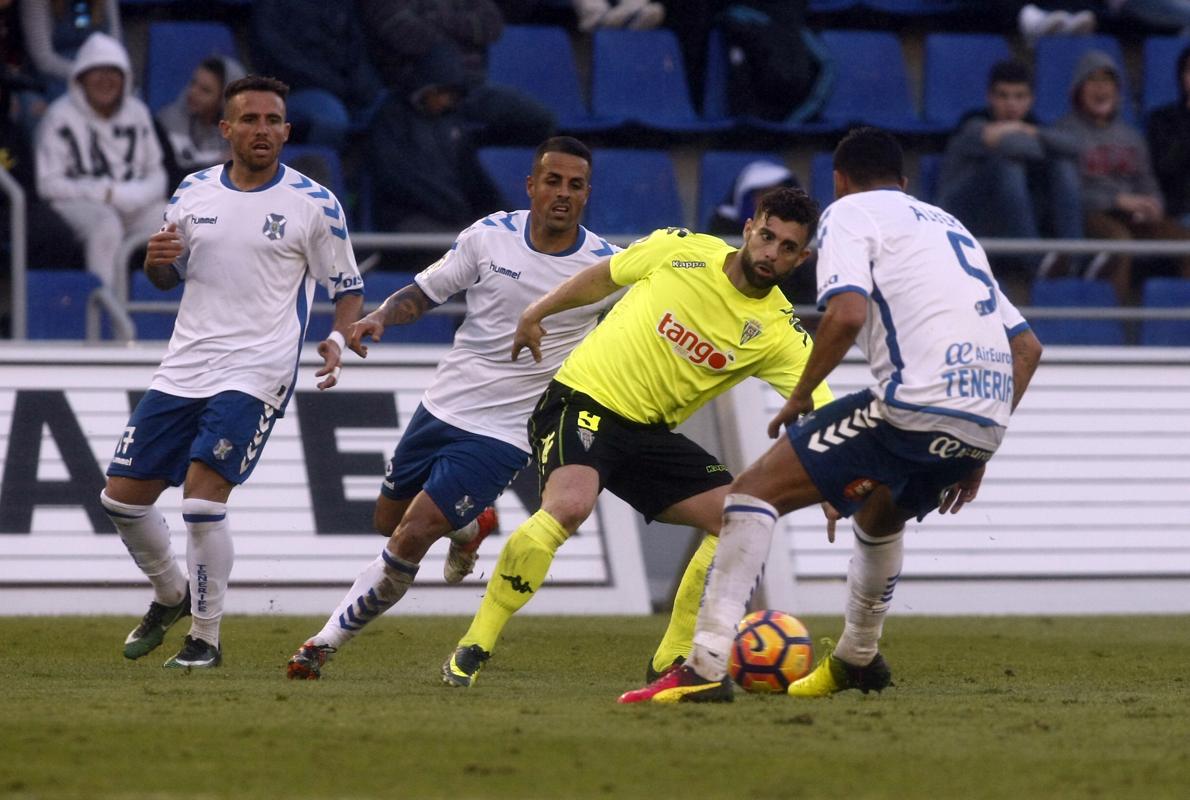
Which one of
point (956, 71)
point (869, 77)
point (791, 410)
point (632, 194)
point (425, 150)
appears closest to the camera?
point (791, 410)

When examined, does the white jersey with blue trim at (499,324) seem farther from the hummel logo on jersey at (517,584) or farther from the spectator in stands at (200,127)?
the spectator in stands at (200,127)

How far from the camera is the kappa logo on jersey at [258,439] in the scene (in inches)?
324

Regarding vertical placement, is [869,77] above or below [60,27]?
below

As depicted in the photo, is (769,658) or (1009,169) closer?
(769,658)

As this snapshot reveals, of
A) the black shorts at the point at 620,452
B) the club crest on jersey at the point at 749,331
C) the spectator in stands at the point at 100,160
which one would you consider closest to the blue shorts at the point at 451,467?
the black shorts at the point at 620,452

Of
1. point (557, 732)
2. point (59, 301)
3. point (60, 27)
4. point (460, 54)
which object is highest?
point (60, 27)

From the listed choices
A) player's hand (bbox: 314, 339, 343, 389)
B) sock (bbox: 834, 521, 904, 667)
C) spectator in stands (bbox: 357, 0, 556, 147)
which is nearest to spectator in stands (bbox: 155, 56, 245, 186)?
spectator in stands (bbox: 357, 0, 556, 147)

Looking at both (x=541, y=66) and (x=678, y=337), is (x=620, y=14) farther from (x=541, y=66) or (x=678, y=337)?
(x=678, y=337)

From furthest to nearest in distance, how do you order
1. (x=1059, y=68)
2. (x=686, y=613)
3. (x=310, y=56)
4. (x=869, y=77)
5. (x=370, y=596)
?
(x=1059, y=68) < (x=869, y=77) < (x=310, y=56) < (x=686, y=613) < (x=370, y=596)

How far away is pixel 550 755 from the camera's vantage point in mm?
5492

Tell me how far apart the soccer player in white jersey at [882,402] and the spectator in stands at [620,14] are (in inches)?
354

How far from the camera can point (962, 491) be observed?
23.8 ft

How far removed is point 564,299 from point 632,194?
7.55 metres

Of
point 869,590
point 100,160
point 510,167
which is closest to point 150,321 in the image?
point 100,160
